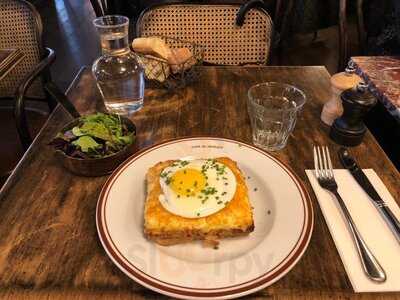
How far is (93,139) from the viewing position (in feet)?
2.92

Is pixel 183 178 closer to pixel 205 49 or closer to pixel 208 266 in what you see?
pixel 208 266

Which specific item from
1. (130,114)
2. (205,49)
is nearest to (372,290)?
(130,114)

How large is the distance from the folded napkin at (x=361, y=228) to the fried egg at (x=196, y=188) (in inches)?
9.4

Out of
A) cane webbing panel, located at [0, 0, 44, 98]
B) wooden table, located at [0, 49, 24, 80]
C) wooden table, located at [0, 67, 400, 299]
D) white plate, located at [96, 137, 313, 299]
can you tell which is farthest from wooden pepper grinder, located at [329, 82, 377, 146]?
cane webbing panel, located at [0, 0, 44, 98]

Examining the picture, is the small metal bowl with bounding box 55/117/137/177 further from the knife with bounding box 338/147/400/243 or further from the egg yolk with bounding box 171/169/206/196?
the knife with bounding box 338/147/400/243

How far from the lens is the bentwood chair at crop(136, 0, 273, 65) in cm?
166

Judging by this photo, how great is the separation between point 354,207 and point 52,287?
A: 0.68 meters

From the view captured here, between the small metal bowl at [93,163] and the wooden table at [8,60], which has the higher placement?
the small metal bowl at [93,163]

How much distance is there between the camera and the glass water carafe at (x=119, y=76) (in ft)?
3.89

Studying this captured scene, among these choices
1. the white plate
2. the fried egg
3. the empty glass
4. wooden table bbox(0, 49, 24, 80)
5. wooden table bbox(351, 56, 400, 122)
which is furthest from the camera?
wooden table bbox(0, 49, 24, 80)

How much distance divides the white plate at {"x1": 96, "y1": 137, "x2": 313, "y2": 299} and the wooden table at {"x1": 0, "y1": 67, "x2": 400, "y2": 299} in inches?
1.6

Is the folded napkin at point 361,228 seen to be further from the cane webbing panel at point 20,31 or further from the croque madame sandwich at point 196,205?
the cane webbing panel at point 20,31

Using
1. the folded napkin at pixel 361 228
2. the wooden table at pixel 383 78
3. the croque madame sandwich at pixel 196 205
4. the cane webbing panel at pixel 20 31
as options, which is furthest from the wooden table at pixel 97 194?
the cane webbing panel at pixel 20 31

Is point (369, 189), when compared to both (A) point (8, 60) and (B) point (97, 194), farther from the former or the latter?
(A) point (8, 60)
